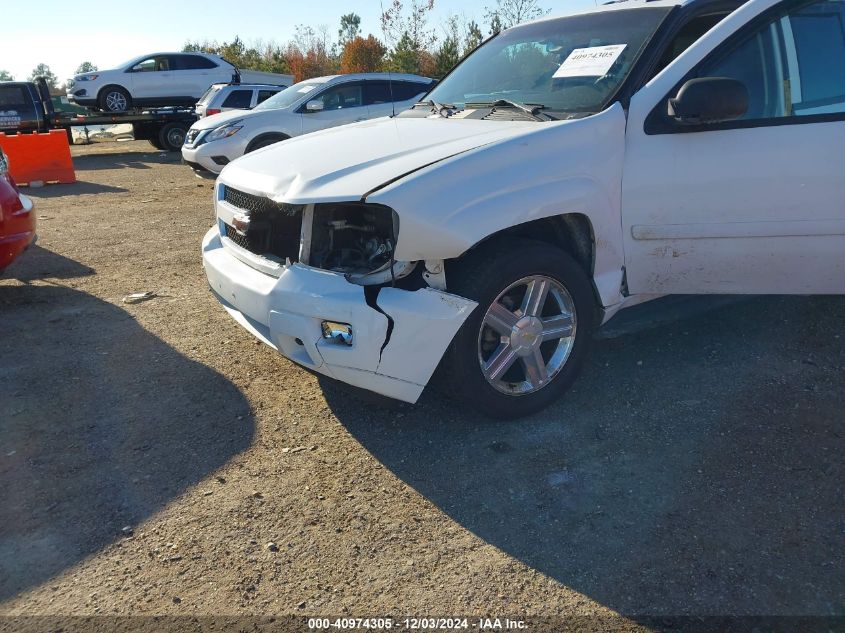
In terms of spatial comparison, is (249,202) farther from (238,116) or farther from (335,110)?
(238,116)

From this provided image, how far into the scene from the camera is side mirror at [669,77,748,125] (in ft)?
10.5

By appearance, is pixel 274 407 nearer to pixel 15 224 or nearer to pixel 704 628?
pixel 704 628

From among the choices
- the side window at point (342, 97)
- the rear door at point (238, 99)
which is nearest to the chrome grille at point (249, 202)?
the side window at point (342, 97)

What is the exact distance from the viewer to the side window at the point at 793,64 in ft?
11.6

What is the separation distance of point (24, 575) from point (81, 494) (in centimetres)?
49

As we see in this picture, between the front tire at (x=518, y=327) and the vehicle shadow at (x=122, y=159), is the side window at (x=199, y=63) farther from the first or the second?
the front tire at (x=518, y=327)

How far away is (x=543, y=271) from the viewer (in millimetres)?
3260

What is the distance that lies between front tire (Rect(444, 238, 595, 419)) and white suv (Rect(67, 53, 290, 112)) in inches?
738

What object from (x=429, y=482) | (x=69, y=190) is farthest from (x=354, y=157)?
(x=69, y=190)

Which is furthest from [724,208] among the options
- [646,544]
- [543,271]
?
[646,544]

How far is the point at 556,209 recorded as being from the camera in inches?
126

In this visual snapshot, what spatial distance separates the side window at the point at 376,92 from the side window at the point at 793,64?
874 centimetres

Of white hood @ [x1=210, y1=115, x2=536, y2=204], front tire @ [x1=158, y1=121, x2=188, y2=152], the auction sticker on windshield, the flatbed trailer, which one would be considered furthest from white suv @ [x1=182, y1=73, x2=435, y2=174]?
front tire @ [x1=158, y1=121, x2=188, y2=152]

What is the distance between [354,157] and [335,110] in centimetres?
858
